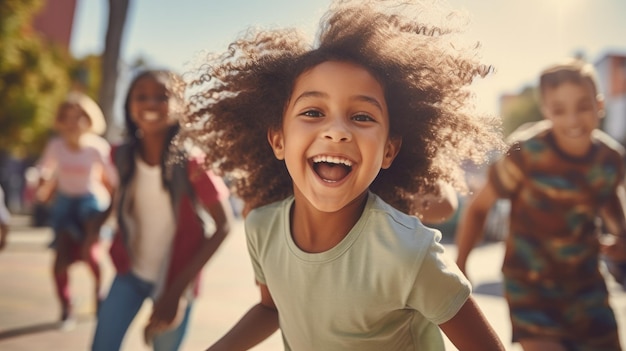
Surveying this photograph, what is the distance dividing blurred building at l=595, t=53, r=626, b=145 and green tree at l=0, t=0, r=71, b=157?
3104 cm

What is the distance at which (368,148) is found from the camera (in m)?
1.97

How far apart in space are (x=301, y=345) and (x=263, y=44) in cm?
106

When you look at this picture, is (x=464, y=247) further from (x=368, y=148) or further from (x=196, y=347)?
(x=196, y=347)

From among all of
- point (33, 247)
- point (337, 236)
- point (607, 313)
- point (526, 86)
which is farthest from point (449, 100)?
point (526, 86)

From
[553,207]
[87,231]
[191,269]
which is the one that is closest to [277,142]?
[191,269]

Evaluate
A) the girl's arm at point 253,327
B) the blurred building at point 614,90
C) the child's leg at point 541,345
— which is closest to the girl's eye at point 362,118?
the girl's arm at point 253,327

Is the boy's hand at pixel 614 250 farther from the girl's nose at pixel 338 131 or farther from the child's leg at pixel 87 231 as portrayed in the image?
the child's leg at pixel 87 231

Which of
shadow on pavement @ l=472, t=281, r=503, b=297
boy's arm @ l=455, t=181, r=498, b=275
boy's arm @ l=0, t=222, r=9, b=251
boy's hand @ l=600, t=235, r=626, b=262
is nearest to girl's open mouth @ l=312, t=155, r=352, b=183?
boy's arm @ l=455, t=181, r=498, b=275

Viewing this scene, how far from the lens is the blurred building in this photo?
141 ft

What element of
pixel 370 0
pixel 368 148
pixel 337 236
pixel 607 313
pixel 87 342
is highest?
pixel 370 0

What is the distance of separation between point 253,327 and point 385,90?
88 cm

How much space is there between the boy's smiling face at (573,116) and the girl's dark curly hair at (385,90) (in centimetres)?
116

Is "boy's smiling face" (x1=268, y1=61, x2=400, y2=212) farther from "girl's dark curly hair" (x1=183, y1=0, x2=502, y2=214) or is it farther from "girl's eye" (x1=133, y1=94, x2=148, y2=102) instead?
"girl's eye" (x1=133, y1=94, x2=148, y2=102)

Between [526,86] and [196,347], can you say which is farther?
[526,86]
